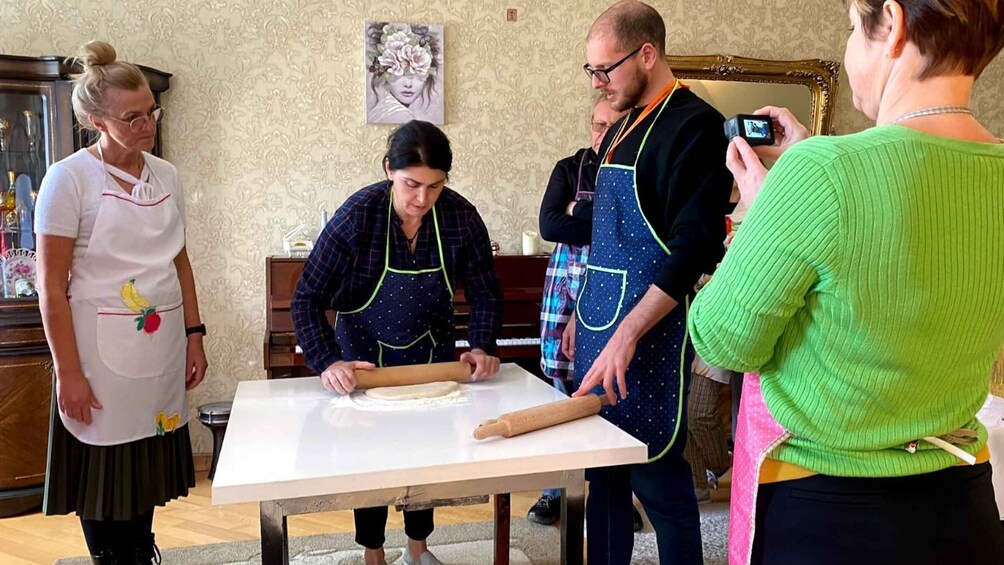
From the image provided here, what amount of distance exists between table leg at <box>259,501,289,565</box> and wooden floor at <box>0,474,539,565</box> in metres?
1.59

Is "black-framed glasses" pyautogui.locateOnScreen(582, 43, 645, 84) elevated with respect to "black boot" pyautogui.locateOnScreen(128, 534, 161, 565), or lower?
elevated

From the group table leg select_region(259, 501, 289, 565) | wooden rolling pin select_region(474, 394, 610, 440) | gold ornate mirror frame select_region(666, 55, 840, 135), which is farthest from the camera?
gold ornate mirror frame select_region(666, 55, 840, 135)

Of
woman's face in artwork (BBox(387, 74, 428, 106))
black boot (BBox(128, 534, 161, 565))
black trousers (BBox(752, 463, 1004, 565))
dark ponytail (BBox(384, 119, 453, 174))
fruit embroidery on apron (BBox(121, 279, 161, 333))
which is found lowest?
black boot (BBox(128, 534, 161, 565))

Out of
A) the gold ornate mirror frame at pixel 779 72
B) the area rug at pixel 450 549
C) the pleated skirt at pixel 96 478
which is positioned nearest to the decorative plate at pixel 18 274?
the area rug at pixel 450 549

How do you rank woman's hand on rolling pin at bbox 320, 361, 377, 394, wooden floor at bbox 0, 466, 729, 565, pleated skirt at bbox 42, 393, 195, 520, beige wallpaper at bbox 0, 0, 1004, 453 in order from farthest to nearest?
beige wallpaper at bbox 0, 0, 1004, 453 → wooden floor at bbox 0, 466, 729, 565 → pleated skirt at bbox 42, 393, 195, 520 → woman's hand on rolling pin at bbox 320, 361, 377, 394

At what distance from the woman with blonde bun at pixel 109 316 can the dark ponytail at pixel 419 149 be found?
626mm

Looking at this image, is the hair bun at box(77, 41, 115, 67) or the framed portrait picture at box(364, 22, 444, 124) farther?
the framed portrait picture at box(364, 22, 444, 124)

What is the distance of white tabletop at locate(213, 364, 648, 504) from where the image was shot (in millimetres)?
1147

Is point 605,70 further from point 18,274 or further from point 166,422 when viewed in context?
point 18,274

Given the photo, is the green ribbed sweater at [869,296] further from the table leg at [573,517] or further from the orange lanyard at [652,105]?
the orange lanyard at [652,105]

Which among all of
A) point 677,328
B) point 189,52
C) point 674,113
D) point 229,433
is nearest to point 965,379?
point 677,328

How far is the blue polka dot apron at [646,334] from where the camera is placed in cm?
161

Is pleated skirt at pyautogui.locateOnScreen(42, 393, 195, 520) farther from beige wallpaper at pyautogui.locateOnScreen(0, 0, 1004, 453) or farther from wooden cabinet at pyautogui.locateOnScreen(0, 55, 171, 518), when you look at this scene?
beige wallpaper at pyautogui.locateOnScreen(0, 0, 1004, 453)

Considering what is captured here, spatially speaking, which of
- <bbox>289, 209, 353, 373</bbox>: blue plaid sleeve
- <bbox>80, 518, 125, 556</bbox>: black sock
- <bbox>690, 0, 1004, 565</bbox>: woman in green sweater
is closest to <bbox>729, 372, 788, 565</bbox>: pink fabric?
<bbox>690, 0, 1004, 565</bbox>: woman in green sweater
